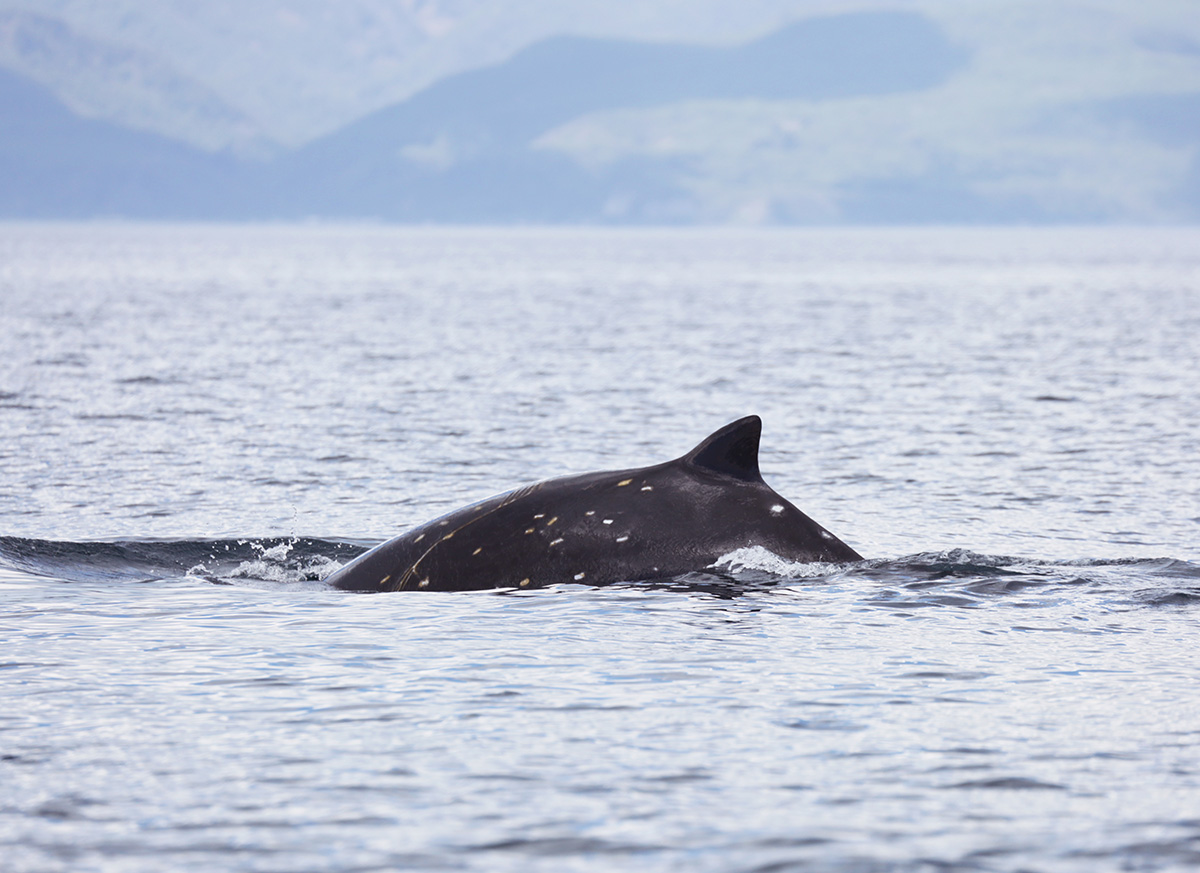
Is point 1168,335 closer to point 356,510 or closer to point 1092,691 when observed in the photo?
point 356,510

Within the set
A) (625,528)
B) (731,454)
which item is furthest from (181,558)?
(731,454)

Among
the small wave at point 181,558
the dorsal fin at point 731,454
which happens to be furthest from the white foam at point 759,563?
the small wave at point 181,558

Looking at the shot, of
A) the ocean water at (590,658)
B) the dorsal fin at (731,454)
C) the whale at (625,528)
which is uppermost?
the dorsal fin at (731,454)

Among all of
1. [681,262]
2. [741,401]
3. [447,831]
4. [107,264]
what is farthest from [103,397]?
[681,262]

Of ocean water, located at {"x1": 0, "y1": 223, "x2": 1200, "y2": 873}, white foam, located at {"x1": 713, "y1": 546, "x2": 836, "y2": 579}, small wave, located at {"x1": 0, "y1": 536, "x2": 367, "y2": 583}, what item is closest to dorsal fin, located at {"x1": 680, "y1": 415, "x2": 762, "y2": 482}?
white foam, located at {"x1": 713, "y1": 546, "x2": 836, "y2": 579}

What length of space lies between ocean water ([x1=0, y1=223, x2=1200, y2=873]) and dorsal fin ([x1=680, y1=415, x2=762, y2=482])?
2.73ft

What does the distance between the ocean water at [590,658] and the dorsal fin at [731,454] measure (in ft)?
2.73

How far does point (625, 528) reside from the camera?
13.7 m

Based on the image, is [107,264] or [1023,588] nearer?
[1023,588]

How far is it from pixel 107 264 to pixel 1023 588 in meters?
132

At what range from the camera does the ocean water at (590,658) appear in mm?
8383

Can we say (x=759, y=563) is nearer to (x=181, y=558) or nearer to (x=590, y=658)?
(x=590, y=658)

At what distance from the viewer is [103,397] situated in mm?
34219

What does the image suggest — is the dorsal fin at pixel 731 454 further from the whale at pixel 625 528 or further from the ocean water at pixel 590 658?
the ocean water at pixel 590 658
